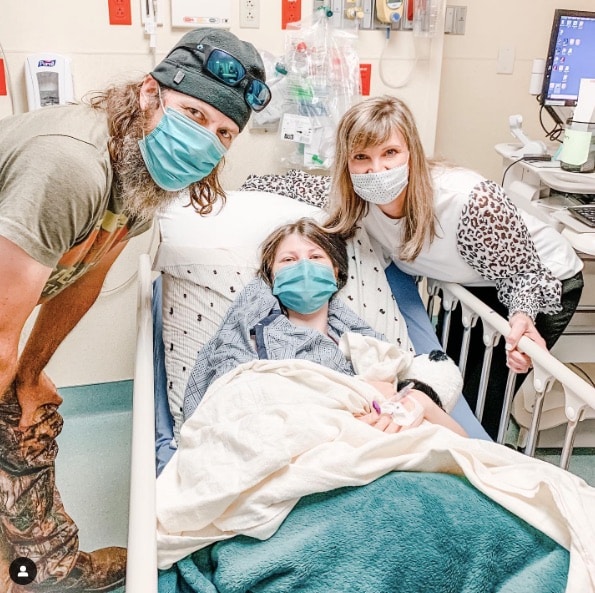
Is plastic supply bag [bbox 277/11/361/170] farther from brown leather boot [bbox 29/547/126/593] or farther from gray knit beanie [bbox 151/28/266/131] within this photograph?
brown leather boot [bbox 29/547/126/593]

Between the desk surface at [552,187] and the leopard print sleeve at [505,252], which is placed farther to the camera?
the desk surface at [552,187]

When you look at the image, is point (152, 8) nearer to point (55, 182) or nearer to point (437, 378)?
point (55, 182)

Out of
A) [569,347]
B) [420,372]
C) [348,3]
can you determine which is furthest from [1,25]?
[569,347]

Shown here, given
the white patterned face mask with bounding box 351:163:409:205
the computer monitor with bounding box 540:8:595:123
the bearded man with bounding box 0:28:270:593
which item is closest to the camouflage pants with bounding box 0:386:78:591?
the bearded man with bounding box 0:28:270:593

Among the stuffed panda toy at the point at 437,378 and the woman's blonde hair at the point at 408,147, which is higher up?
the woman's blonde hair at the point at 408,147

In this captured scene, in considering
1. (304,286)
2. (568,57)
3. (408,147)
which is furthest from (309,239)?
(568,57)

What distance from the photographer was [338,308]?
1950 mm

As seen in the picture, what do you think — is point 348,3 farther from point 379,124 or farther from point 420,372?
point 420,372

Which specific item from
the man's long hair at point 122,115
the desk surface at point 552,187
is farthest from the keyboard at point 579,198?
the man's long hair at point 122,115

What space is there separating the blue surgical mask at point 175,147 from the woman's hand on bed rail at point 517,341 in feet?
2.87

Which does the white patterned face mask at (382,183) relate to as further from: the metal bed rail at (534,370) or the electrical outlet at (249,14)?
the electrical outlet at (249,14)

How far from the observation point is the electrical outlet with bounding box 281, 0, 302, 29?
2.46 m

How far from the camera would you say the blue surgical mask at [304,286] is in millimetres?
1822

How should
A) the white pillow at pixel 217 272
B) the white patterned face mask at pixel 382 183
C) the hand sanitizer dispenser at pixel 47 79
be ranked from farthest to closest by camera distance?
the hand sanitizer dispenser at pixel 47 79 → the white pillow at pixel 217 272 → the white patterned face mask at pixel 382 183
